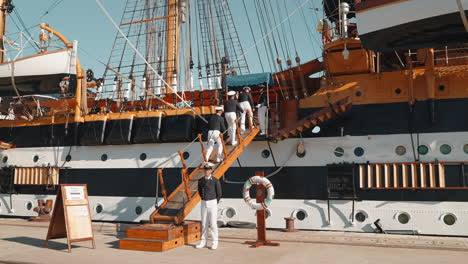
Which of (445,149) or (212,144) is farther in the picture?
(212,144)

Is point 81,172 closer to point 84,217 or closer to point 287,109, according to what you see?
point 84,217

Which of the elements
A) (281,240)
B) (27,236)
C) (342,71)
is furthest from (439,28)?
(27,236)

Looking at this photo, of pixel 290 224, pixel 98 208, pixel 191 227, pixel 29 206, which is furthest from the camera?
pixel 29 206

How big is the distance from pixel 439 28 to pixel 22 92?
12.8 metres

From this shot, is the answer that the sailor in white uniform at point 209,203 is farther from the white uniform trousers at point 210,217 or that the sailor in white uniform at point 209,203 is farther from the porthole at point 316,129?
the porthole at point 316,129

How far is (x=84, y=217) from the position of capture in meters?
8.25

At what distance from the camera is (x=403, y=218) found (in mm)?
10031

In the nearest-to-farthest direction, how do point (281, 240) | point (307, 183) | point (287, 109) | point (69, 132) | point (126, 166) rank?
point (281, 240), point (307, 183), point (287, 109), point (126, 166), point (69, 132)

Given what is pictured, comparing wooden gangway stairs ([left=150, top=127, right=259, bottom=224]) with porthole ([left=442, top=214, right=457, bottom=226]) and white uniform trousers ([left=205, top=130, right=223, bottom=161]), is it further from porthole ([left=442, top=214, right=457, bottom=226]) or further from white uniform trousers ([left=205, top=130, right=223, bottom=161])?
porthole ([left=442, top=214, right=457, bottom=226])

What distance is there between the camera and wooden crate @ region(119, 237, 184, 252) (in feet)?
25.5

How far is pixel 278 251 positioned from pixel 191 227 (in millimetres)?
1945

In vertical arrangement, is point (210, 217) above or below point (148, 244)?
above

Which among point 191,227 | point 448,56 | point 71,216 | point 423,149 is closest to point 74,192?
point 71,216

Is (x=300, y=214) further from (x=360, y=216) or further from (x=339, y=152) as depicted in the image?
(x=339, y=152)
